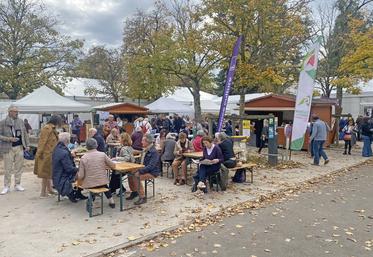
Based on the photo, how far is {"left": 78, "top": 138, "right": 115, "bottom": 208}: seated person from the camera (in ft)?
18.5

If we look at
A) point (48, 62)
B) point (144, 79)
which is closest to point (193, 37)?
point (144, 79)

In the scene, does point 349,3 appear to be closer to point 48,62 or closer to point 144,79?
point 144,79

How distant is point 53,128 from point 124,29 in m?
27.0

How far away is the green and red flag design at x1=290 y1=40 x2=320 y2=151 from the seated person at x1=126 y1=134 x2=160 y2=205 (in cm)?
610

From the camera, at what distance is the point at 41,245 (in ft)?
14.6

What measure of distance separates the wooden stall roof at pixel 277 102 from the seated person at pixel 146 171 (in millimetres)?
10332

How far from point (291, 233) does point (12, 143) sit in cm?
568

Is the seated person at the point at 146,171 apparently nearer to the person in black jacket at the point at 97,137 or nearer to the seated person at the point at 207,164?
the seated person at the point at 207,164

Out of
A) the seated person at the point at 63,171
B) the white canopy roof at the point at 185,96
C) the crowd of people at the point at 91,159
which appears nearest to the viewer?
the crowd of people at the point at 91,159

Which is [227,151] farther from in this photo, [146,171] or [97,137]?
[97,137]

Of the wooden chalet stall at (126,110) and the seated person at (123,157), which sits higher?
the wooden chalet stall at (126,110)

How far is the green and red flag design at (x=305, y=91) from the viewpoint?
1080 centimetres

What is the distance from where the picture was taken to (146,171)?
653 cm

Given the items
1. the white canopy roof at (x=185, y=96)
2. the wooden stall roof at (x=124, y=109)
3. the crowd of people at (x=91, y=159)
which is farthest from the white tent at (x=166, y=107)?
the crowd of people at (x=91, y=159)
